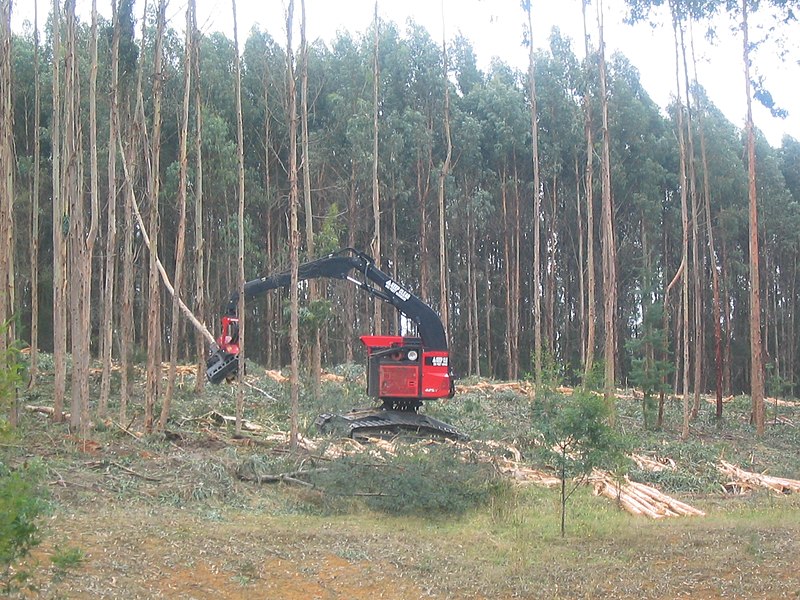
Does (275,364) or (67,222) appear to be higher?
(67,222)

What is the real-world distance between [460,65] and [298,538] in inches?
1492

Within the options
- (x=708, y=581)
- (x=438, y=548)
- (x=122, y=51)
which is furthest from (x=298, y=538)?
(x=122, y=51)

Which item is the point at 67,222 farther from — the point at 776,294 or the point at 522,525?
the point at 776,294

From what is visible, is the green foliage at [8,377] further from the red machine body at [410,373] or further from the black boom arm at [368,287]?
the red machine body at [410,373]

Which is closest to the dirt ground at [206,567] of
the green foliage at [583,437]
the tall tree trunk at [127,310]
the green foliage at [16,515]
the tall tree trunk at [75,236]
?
the green foliage at [16,515]

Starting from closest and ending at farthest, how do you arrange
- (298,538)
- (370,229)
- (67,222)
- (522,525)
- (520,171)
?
(298,538) < (522,525) < (67,222) < (370,229) < (520,171)

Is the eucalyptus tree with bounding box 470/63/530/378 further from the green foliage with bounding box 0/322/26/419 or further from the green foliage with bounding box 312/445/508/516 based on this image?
the green foliage with bounding box 0/322/26/419

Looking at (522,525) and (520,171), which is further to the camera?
(520,171)

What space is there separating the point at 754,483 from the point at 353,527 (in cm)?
905

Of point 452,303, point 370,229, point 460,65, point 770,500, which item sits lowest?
point 770,500

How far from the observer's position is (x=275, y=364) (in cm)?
4222

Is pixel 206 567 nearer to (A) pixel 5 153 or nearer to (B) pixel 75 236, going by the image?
(B) pixel 75 236

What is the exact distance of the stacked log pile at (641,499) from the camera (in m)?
13.8

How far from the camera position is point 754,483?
1727 centimetres
